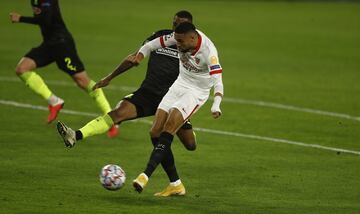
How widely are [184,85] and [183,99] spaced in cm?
33

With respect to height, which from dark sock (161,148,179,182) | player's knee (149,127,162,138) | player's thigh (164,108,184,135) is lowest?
dark sock (161,148,179,182)

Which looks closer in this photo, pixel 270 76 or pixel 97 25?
pixel 270 76

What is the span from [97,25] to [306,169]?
23.3 meters

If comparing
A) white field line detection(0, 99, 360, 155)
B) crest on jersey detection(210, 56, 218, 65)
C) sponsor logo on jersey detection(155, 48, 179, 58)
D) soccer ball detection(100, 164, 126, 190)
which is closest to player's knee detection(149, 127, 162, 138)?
soccer ball detection(100, 164, 126, 190)

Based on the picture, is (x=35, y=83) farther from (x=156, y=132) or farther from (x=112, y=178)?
(x=112, y=178)

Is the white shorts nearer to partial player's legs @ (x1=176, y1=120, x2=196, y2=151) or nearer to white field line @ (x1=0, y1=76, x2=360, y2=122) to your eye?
partial player's legs @ (x1=176, y1=120, x2=196, y2=151)

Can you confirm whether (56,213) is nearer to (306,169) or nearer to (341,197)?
(341,197)

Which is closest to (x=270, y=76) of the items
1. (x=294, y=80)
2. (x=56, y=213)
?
(x=294, y=80)

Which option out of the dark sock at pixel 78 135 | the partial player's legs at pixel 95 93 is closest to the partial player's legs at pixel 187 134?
the dark sock at pixel 78 135

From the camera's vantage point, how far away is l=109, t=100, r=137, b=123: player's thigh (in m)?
14.7

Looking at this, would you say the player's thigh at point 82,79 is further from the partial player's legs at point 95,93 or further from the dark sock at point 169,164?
the dark sock at point 169,164

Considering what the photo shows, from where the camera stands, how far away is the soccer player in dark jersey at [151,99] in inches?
553

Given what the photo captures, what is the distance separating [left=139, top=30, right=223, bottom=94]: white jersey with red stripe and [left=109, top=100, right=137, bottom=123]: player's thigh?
999 millimetres

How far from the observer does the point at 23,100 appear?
22344 mm
